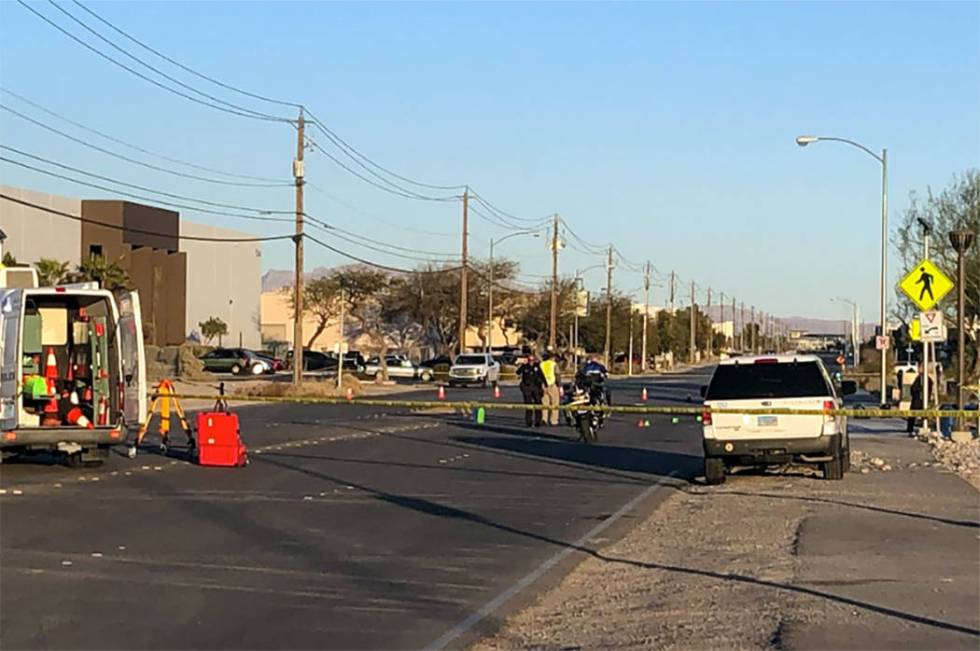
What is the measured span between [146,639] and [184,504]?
7693mm

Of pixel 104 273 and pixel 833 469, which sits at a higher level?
pixel 104 273

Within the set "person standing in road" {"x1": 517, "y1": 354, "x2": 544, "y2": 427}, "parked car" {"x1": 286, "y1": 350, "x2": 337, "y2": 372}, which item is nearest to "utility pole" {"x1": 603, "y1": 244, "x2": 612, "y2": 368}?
"parked car" {"x1": 286, "y1": 350, "x2": 337, "y2": 372}

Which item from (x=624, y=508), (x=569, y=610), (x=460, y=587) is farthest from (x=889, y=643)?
(x=624, y=508)

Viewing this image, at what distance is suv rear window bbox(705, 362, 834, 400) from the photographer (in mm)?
19938

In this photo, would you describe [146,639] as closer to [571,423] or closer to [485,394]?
[571,423]

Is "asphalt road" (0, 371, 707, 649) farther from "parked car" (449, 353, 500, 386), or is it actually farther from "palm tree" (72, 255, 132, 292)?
"palm tree" (72, 255, 132, 292)

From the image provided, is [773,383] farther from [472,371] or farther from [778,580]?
[472,371]

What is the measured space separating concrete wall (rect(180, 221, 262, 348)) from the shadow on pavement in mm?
76625

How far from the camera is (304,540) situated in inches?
553

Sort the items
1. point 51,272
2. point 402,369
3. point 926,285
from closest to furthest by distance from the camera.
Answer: point 926,285
point 51,272
point 402,369

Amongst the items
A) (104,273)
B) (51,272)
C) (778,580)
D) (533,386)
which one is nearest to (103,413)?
(778,580)

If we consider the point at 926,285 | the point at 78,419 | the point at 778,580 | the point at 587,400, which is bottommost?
the point at 778,580

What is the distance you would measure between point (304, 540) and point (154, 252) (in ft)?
244

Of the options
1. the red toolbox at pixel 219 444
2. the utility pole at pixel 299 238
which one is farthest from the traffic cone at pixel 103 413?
the utility pole at pixel 299 238
